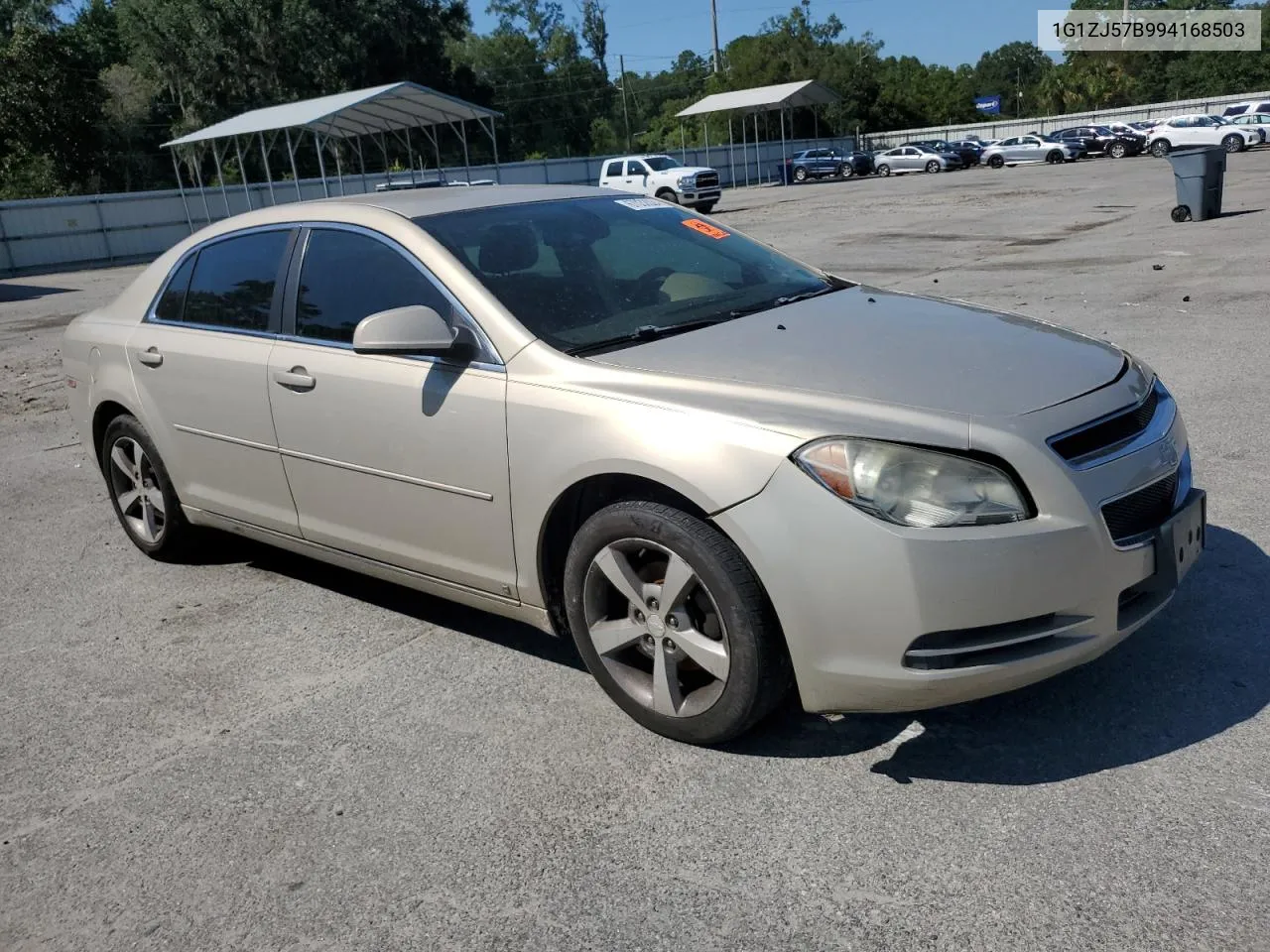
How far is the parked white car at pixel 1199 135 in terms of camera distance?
42.4 metres

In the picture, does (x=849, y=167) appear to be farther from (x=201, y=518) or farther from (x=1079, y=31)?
(x=201, y=518)

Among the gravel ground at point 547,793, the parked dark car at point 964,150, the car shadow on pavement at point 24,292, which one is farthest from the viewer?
the parked dark car at point 964,150

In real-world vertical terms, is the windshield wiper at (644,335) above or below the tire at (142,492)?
above

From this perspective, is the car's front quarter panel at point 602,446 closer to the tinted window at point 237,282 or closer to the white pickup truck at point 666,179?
the tinted window at point 237,282

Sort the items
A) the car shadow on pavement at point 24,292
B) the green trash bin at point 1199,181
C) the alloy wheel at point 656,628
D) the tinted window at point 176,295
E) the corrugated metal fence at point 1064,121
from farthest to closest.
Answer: the corrugated metal fence at point 1064,121 < the car shadow on pavement at point 24,292 < the green trash bin at point 1199,181 < the tinted window at point 176,295 < the alloy wheel at point 656,628

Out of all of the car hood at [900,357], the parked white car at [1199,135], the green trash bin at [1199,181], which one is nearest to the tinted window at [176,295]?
the car hood at [900,357]

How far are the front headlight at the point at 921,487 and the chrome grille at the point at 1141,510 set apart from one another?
0.29 m

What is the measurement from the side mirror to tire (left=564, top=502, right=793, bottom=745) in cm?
77

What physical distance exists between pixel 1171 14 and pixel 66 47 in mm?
71258

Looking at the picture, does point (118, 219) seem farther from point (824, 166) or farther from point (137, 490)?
point (137, 490)

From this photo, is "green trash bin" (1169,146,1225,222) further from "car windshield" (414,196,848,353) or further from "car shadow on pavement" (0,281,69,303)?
"car shadow on pavement" (0,281,69,303)

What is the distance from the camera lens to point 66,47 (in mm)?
49125

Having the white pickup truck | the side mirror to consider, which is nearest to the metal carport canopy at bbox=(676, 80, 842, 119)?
the white pickup truck

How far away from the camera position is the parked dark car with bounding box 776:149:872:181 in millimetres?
51312
